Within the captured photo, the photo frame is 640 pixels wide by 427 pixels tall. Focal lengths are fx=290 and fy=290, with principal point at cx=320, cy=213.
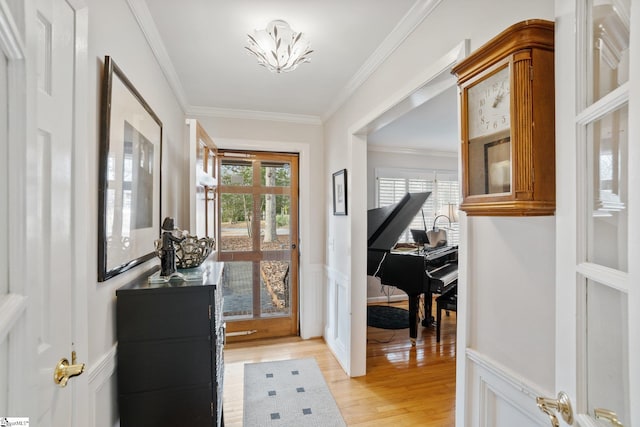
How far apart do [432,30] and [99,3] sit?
151 cm

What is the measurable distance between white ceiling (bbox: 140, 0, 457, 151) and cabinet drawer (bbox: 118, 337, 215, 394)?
1682 mm

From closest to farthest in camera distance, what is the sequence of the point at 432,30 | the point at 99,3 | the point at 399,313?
the point at 99,3
the point at 432,30
the point at 399,313

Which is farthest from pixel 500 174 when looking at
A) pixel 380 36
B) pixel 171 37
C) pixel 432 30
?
pixel 171 37

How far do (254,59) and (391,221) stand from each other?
2.24 meters

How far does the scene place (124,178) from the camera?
1.36 m

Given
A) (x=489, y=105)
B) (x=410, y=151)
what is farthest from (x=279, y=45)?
(x=410, y=151)

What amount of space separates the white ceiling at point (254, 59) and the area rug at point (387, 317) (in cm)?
261

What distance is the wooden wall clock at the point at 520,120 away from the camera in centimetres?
81

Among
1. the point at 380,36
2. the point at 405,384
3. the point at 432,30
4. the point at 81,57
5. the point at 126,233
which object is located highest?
the point at 380,36

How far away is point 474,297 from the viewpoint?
1247 mm

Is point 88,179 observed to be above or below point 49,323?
above

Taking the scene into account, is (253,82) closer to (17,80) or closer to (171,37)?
(171,37)

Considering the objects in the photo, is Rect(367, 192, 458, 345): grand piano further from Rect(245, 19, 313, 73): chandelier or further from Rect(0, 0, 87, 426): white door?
Rect(0, 0, 87, 426): white door

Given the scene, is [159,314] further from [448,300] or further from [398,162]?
[398,162]
